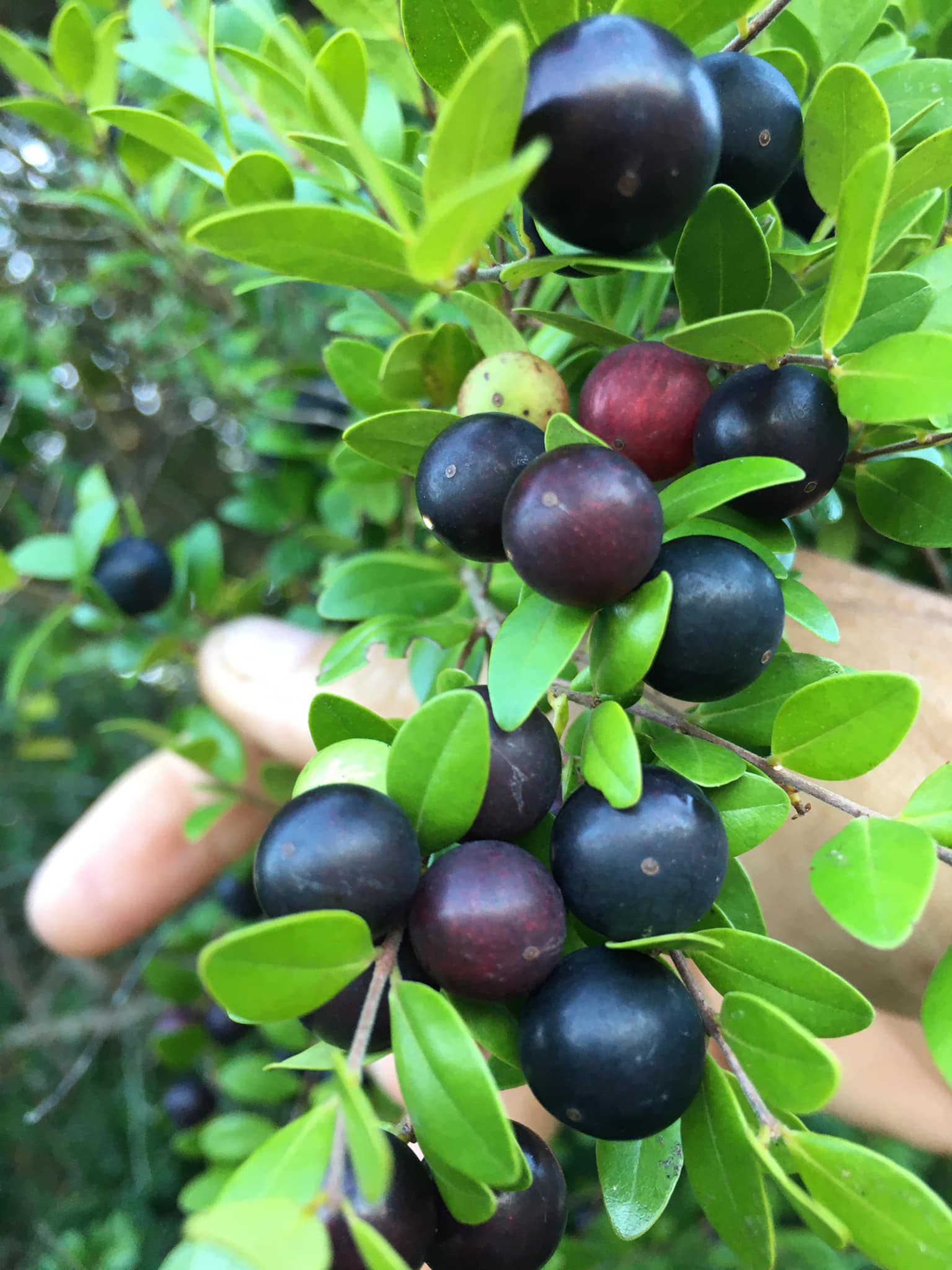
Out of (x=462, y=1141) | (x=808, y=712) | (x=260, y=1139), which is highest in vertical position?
(x=808, y=712)

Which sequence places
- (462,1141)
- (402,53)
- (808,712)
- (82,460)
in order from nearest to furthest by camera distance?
(462,1141), (808,712), (402,53), (82,460)

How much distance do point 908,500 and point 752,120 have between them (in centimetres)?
36

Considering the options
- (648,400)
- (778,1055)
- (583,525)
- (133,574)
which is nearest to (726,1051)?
(778,1055)

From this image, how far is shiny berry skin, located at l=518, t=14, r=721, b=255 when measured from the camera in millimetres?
521

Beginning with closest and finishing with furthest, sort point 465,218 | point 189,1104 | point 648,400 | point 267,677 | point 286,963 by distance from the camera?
point 465,218, point 286,963, point 648,400, point 267,677, point 189,1104

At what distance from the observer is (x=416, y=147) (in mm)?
1050

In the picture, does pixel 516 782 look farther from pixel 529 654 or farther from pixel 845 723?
pixel 845 723

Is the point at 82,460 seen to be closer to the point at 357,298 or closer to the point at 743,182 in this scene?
the point at 357,298

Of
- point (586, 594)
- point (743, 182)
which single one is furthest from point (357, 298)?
point (586, 594)

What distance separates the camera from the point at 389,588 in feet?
3.72

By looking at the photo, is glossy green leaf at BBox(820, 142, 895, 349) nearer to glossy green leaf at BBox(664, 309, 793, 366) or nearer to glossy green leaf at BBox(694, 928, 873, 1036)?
glossy green leaf at BBox(664, 309, 793, 366)

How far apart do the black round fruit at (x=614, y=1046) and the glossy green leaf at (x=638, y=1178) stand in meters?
0.12

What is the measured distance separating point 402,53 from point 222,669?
1.40 meters

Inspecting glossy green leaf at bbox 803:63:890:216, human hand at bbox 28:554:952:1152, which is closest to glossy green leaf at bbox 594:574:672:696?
glossy green leaf at bbox 803:63:890:216
